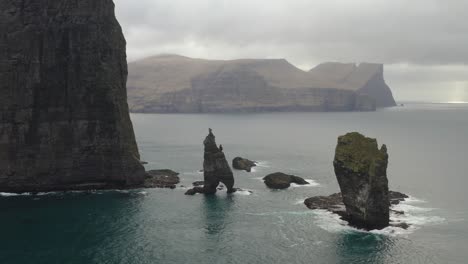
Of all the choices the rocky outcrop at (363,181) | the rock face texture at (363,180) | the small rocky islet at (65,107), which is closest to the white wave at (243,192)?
the small rocky islet at (65,107)

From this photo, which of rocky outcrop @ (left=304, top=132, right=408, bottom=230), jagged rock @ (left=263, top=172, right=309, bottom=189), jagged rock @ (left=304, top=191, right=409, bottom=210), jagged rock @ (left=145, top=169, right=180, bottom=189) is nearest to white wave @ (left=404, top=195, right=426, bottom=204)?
jagged rock @ (left=304, top=191, right=409, bottom=210)

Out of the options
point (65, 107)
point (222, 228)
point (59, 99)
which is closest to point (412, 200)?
point (222, 228)

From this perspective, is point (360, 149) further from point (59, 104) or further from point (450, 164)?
point (450, 164)

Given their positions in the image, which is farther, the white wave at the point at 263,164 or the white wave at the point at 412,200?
the white wave at the point at 263,164

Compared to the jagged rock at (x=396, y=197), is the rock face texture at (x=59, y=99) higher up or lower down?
higher up

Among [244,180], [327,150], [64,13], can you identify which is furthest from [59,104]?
[327,150]

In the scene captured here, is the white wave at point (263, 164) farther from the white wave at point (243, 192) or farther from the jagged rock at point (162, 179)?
the white wave at point (243, 192)
